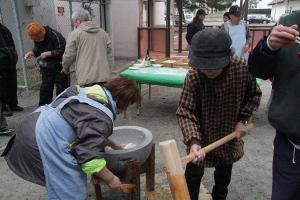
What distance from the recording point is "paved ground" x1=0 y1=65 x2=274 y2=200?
10.2 ft

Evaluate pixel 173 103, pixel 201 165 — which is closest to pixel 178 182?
pixel 201 165

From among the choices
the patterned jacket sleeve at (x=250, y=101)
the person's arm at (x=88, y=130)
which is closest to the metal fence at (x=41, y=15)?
the person's arm at (x=88, y=130)

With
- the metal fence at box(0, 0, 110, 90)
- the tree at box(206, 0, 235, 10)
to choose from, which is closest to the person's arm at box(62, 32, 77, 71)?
the metal fence at box(0, 0, 110, 90)

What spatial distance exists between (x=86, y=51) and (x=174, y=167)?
2.94m

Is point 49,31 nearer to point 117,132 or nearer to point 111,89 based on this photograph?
A: point 117,132

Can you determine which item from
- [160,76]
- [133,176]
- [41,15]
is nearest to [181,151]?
[160,76]

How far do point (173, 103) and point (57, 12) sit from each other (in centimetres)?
526

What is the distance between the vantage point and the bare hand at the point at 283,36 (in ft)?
4.38

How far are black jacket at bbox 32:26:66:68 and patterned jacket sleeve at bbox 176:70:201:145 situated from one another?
10.7 ft

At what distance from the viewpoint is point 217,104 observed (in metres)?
2.06

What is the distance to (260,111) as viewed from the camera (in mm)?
5418

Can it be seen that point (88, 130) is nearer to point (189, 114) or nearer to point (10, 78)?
point (189, 114)

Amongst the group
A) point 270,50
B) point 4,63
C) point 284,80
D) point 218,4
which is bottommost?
point 4,63

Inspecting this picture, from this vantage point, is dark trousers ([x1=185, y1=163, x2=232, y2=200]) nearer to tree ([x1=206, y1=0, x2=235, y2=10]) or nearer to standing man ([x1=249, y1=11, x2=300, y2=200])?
standing man ([x1=249, y1=11, x2=300, y2=200])
